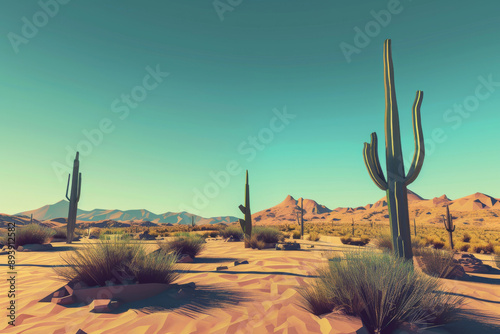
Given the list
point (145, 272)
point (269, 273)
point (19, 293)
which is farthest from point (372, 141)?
point (19, 293)

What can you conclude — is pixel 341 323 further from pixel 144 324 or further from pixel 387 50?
pixel 387 50

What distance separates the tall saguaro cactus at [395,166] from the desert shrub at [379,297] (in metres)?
3.59

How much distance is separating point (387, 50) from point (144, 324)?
11.1 meters

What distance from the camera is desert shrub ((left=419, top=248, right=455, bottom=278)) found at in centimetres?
878

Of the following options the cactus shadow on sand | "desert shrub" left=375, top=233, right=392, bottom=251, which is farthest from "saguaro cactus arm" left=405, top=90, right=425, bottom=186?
"desert shrub" left=375, top=233, right=392, bottom=251

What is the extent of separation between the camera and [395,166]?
907 cm

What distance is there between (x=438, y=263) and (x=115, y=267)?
923 centimetres

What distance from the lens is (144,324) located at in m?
4.61

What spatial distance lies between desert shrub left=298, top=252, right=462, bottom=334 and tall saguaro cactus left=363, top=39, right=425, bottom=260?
359 cm

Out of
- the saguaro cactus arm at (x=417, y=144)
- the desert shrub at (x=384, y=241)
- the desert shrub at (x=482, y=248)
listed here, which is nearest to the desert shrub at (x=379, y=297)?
the saguaro cactus arm at (x=417, y=144)

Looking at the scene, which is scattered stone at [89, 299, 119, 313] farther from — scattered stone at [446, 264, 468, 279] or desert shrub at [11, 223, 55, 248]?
desert shrub at [11, 223, 55, 248]

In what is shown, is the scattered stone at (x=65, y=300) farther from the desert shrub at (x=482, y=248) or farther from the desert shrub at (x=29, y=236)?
the desert shrub at (x=482, y=248)

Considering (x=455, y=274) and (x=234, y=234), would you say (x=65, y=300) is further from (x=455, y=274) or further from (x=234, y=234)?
(x=234, y=234)

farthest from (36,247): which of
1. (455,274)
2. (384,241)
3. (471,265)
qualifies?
(471,265)
